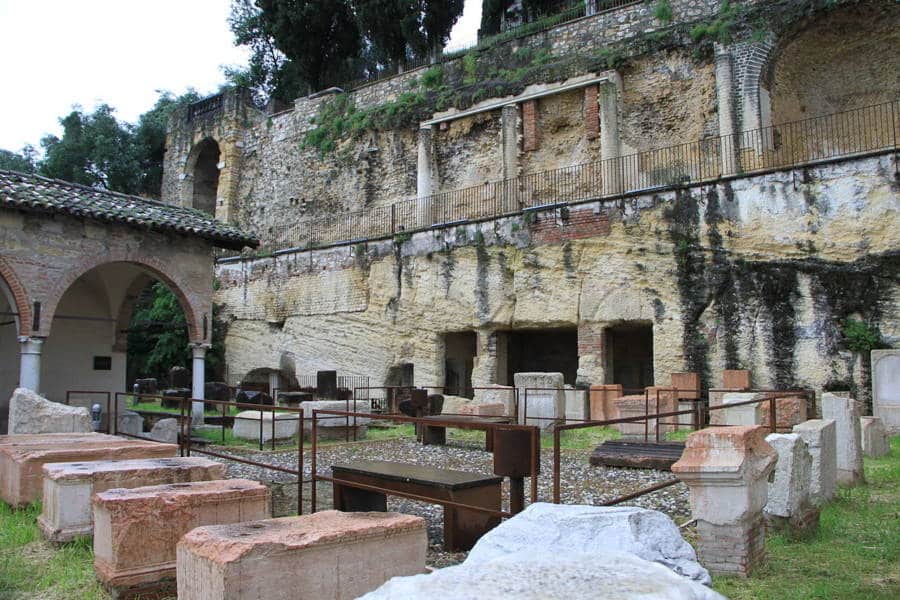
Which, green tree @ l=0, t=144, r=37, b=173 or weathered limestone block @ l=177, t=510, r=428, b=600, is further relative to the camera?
green tree @ l=0, t=144, r=37, b=173

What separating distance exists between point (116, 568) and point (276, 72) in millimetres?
36415

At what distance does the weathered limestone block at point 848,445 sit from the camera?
820 centimetres

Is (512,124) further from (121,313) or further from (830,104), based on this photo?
(121,313)

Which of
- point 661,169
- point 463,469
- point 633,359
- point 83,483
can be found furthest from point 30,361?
point 661,169

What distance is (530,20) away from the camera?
28.0m

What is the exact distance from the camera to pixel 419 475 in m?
6.32

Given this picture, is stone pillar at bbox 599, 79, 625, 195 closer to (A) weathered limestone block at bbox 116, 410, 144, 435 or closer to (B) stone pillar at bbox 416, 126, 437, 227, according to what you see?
(B) stone pillar at bbox 416, 126, 437, 227

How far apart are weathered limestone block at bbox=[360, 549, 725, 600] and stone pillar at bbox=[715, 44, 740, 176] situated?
60.9ft

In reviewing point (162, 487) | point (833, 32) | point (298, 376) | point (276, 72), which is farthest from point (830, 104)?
point (276, 72)

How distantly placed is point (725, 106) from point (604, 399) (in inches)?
355

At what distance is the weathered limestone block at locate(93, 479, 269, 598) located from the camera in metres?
4.70

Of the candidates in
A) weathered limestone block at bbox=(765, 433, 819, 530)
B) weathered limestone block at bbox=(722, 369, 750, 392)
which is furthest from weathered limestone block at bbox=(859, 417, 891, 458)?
weathered limestone block at bbox=(765, 433, 819, 530)

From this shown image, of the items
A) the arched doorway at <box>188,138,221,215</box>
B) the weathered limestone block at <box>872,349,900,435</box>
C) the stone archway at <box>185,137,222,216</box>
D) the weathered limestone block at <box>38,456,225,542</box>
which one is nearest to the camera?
the weathered limestone block at <box>38,456,225,542</box>

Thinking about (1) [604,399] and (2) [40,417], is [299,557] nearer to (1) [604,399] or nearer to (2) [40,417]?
(2) [40,417]
